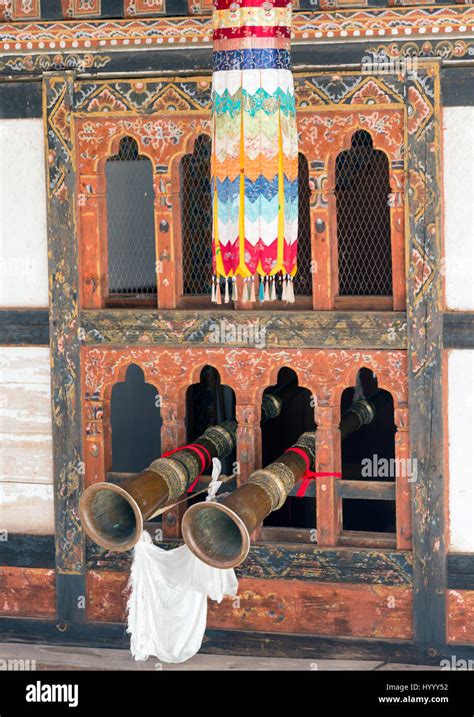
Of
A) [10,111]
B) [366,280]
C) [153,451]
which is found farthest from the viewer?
[153,451]

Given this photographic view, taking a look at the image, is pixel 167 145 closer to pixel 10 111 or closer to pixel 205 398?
pixel 10 111

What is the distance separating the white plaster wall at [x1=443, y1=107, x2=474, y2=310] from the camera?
8883mm

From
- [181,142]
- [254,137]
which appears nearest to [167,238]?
[181,142]

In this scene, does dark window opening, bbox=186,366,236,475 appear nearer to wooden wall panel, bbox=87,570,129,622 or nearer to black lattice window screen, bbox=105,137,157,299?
black lattice window screen, bbox=105,137,157,299

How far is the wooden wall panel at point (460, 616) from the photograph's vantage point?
912 cm

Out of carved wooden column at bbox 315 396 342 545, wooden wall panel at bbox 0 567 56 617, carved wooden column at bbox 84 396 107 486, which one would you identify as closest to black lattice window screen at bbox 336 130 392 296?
carved wooden column at bbox 315 396 342 545

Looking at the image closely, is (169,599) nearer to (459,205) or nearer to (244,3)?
(459,205)

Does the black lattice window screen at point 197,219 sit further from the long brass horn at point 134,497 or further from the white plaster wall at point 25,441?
the long brass horn at point 134,497

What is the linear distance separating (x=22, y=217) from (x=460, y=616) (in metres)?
4.03

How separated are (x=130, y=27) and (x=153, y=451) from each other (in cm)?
439

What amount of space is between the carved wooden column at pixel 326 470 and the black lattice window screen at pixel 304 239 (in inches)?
68.7

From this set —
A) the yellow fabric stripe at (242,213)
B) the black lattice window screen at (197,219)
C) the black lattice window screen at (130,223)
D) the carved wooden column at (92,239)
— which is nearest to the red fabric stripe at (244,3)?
the yellow fabric stripe at (242,213)

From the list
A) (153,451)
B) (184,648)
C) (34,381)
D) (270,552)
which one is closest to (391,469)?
(270,552)

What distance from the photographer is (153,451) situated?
12.4m
